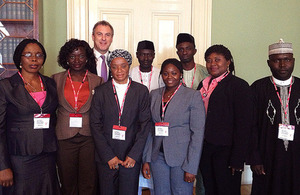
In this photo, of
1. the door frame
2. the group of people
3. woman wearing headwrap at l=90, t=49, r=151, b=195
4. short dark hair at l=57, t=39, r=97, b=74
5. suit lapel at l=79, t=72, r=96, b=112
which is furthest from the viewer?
the door frame

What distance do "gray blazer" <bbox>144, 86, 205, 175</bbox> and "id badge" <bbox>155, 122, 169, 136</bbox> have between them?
3 cm

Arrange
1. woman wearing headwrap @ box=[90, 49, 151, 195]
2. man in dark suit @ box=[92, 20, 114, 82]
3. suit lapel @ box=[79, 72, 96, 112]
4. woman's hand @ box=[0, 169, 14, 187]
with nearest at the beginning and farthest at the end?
woman's hand @ box=[0, 169, 14, 187]
woman wearing headwrap @ box=[90, 49, 151, 195]
suit lapel @ box=[79, 72, 96, 112]
man in dark suit @ box=[92, 20, 114, 82]

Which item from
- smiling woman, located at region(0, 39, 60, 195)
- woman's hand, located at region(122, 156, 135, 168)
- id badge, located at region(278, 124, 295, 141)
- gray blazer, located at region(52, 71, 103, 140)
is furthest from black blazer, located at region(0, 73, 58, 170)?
id badge, located at region(278, 124, 295, 141)

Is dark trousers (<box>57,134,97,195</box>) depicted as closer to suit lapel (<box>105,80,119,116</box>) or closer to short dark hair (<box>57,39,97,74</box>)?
suit lapel (<box>105,80,119,116</box>)

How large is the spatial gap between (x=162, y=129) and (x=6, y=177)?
122cm

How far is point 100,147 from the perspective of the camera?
6.96ft

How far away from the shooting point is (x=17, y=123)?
6.54 feet

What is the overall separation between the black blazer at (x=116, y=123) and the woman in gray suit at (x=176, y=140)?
0.12 metres

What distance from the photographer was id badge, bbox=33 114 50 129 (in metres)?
2.03

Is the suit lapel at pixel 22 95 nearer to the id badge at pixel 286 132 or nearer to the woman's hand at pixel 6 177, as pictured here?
the woman's hand at pixel 6 177

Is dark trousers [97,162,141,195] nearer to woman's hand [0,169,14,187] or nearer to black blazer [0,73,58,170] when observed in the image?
black blazer [0,73,58,170]

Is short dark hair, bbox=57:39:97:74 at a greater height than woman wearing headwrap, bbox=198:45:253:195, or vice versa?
short dark hair, bbox=57:39:97:74

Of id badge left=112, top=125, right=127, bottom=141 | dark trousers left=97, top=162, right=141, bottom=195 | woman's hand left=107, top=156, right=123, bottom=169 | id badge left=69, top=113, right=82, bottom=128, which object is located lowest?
dark trousers left=97, top=162, right=141, bottom=195

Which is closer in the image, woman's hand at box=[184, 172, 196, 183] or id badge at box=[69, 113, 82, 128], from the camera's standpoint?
woman's hand at box=[184, 172, 196, 183]
